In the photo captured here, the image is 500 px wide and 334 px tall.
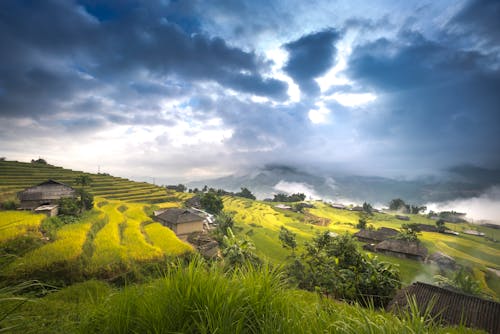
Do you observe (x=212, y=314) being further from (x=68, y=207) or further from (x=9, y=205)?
(x=9, y=205)

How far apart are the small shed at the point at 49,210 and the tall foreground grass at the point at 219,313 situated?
31.8 m

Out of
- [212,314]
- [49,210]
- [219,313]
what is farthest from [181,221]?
→ [219,313]

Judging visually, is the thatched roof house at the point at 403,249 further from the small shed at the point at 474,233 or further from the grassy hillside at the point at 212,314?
the grassy hillside at the point at 212,314

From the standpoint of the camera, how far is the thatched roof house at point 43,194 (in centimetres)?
2748

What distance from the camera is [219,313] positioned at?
195 centimetres

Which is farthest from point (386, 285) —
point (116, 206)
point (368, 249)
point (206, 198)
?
point (206, 198)

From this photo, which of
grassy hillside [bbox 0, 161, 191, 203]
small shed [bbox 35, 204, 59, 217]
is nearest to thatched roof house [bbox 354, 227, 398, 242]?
grassy hillside [bbox 0, 161, 191, 203]

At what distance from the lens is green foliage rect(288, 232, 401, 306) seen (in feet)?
57.3

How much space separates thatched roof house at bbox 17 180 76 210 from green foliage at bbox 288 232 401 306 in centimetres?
Result: 3159

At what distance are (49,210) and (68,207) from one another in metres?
1.75

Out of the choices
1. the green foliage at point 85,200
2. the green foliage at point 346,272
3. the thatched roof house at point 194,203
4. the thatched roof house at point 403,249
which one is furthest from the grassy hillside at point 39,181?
the thatched roof house at point 403,249

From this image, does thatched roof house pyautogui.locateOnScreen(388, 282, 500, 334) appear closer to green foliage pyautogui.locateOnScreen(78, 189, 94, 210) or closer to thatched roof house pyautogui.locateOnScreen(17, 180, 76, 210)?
green foliage pyautogui.locateOnScreen(78, 189, 94, 210)

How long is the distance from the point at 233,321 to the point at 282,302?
51cm

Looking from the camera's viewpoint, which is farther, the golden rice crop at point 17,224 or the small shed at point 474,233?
the small shed at point 474,233
